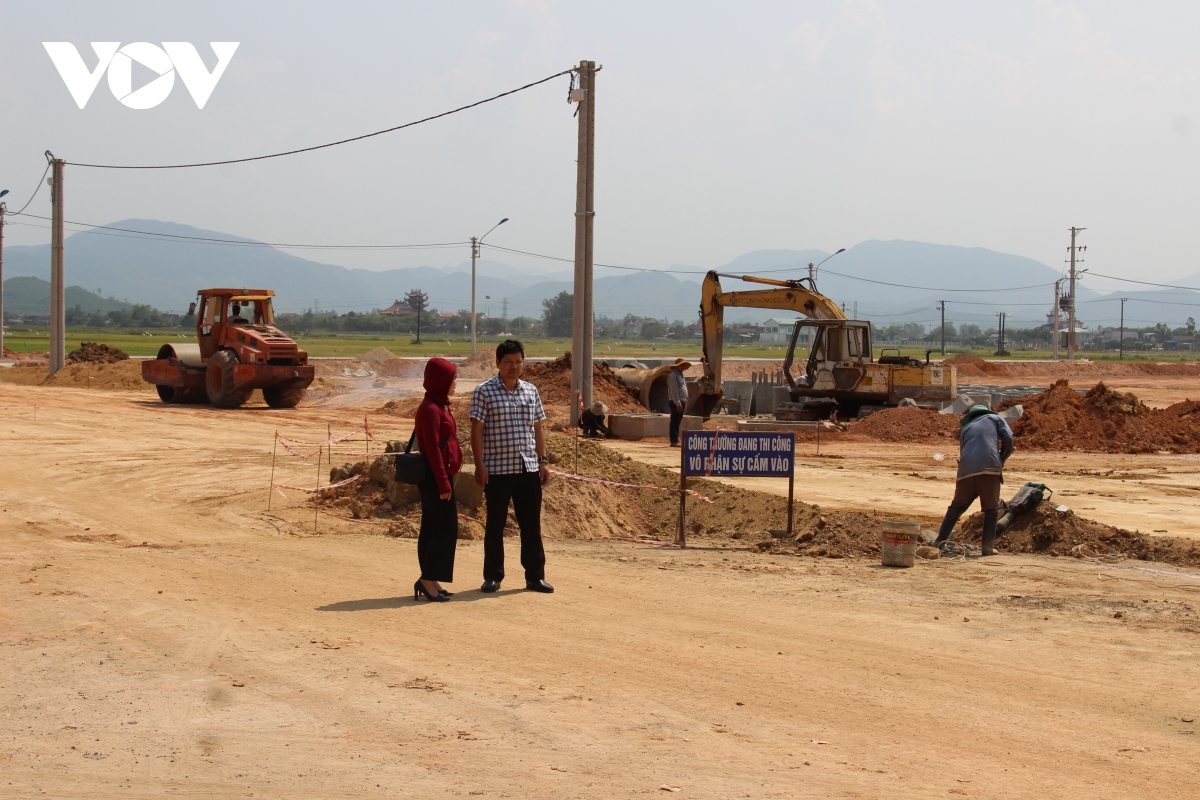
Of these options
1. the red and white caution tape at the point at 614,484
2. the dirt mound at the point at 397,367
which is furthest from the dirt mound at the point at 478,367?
the red and white caution tape at the point at 614,484

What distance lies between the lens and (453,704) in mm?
5852

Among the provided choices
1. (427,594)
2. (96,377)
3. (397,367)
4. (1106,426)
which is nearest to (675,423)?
(1106,426)

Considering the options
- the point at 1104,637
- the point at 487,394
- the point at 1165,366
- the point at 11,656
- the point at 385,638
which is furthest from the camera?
the point at 1165,366

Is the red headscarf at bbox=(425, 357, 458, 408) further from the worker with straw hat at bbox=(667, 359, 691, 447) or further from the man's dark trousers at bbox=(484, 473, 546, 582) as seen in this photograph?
the worker with straw hat at bbox=(667, 359, 691, 447)

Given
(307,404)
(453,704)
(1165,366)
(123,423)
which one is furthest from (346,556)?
(1165,366)

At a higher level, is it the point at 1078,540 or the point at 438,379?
the point at 438,379

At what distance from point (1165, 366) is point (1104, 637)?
77864 millimetres

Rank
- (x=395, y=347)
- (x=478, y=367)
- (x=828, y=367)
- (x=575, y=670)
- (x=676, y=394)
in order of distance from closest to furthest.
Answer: (x=575, y=670) → (x=676, y=394) → (x=828, y=367) → (x=478, y=367) → (x=395, y=347)

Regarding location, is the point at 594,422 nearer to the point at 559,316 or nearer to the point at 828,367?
the point at 828,367

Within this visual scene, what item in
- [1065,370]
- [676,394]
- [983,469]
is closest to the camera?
[983,469]

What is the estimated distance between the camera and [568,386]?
107 feet

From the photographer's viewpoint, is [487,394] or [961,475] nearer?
[487,394]

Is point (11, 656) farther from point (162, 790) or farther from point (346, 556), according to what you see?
point (346, 556)

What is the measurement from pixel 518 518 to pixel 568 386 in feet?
79.4
